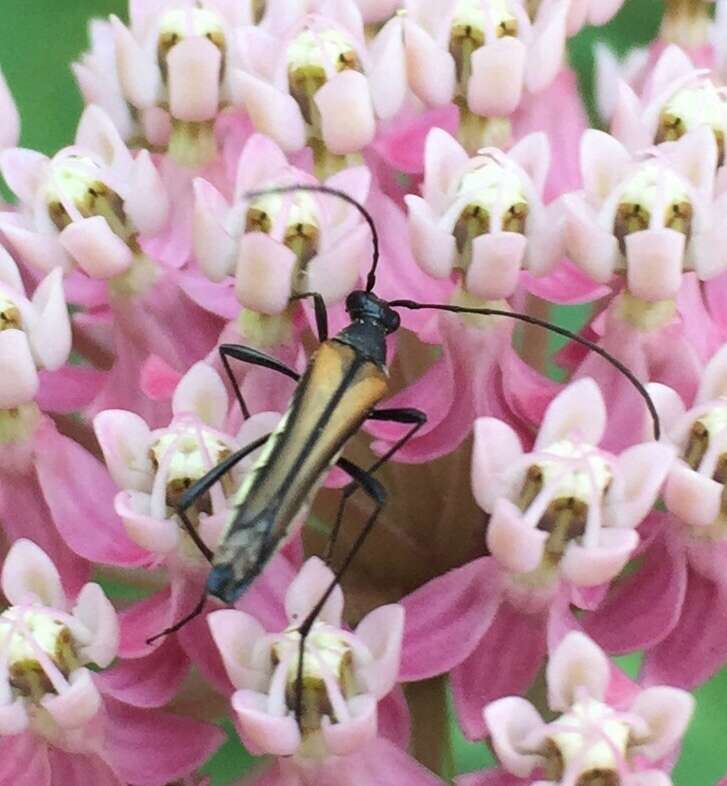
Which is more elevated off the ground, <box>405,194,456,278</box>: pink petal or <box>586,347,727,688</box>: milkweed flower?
<box>405,194,456,278</box>: pink petal

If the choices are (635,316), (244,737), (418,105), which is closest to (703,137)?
(635,316)

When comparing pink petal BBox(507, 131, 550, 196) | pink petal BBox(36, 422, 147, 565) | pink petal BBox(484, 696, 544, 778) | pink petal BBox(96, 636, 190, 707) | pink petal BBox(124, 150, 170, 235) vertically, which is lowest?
pink petal BBox(96, 636, 190, 707)

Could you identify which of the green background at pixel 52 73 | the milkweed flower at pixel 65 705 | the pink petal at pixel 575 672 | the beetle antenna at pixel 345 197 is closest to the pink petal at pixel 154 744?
the milkweed flower at pixel 65 705

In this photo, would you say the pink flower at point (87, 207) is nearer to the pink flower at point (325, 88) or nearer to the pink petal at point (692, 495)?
the pink flower at point (325, 88)

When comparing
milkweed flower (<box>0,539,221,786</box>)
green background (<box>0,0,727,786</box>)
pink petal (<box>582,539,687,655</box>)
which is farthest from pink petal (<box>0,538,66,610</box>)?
green background (<box>0,0,727,786</box>)

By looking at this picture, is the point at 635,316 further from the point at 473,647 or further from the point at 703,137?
the point at 473,647

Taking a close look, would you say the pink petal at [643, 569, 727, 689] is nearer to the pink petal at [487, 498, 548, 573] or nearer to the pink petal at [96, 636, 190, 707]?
the pink petal at [487, 498, 548, 573]

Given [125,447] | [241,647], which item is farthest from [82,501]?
[241,647]
